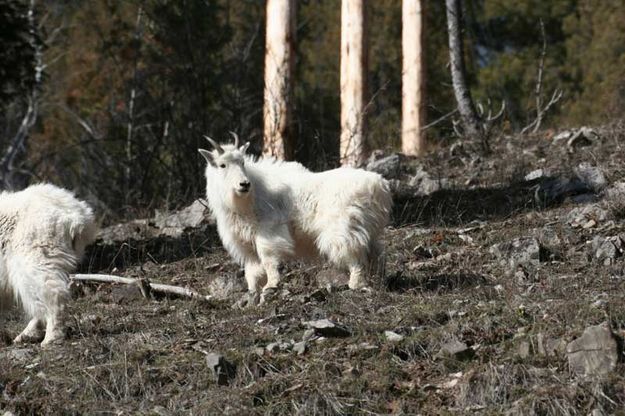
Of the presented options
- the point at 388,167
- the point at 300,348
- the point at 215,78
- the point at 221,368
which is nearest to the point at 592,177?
the point at 388,167

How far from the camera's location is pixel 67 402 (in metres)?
7.88

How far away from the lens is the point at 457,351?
7895mm

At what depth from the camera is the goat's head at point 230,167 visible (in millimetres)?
10359

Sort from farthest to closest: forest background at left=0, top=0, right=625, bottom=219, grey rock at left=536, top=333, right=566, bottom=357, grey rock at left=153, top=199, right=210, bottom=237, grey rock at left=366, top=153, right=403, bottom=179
Answer: 1. forest background at left=0, top=0, right=625, bottom=219
2. grey rock at left=366, top=153, right=403, bottom=179
3. grey rock at left=153, top=199, right=210, bottom=237
4. grey rock at left=536, top=333, right=566, bottom=357

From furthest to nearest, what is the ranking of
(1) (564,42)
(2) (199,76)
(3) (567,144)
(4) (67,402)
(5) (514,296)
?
(1) (564,42) < (2) (199,76) < (3) (567,144) < (5) (514,296) < (4) (67,402)

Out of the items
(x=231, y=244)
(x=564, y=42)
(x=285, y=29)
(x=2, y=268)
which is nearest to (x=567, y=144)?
(x=285, y=29)

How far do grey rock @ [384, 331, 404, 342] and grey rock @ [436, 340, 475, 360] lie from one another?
0.38m

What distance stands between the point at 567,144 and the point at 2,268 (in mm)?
8991

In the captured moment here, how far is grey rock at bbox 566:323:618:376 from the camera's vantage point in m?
7.41

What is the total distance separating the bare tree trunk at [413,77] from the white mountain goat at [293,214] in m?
8.10

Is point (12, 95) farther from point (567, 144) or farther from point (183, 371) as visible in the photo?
point (183, 371)

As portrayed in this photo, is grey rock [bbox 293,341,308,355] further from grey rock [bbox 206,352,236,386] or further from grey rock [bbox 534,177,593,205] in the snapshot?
grey rock [bbox 534,177,593,205]

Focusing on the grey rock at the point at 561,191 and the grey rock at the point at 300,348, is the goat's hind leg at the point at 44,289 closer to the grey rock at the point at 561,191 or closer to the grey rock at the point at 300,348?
the grey rock at the point at 300,348

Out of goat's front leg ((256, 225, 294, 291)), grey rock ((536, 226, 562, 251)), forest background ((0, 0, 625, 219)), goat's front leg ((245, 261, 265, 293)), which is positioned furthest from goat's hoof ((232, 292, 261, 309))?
forest background ((0, 0, 625, 219))
